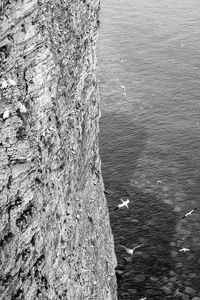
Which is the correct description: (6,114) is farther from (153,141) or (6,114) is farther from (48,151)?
(153,141)

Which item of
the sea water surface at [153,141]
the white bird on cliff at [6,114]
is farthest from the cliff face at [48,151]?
the sea water surface at [153,141]

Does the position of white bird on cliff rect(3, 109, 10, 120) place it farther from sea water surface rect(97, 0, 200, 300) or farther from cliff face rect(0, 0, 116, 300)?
sea water surface rect(97, 0, 200, 300)

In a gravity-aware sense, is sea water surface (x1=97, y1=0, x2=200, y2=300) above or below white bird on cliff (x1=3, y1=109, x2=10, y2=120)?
below

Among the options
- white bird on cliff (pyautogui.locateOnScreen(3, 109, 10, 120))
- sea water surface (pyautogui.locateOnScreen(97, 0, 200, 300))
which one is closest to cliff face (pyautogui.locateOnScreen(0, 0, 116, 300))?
white bird on cliff (pyautogui.locateOnScreen(3, 109, 10, 120))

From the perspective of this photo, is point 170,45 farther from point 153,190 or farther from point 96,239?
point 96,239

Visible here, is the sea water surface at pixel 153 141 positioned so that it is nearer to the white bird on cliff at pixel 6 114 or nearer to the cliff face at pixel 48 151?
the cliff face at pixel 48 151

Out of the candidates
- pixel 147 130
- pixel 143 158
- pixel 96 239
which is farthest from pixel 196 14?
pixel 96 239
